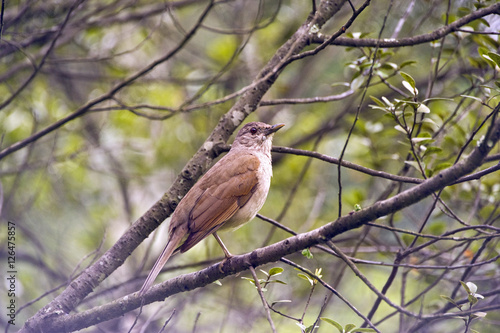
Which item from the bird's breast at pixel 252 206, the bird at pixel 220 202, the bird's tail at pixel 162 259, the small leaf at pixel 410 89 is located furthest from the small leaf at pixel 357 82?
the bird's tail at pixel 162 259

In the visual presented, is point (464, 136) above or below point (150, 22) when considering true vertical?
below

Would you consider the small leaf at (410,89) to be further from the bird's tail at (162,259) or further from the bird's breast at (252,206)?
the bird's tail at (162,259)

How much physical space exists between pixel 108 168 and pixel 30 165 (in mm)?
1878

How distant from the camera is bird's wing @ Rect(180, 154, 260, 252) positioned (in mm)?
4402

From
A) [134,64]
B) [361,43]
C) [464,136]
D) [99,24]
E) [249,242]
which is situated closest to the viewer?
[361,43]

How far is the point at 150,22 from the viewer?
27.6 ft

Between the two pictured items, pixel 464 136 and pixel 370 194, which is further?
pixel 370 194

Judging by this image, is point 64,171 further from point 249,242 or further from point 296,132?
point 296,132

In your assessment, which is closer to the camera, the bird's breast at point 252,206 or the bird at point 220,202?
the bird at point 220,202

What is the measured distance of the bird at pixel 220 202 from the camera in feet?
14.4

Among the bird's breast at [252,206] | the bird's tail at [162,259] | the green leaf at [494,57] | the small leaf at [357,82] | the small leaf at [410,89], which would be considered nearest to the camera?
the green leaf at [494,57]

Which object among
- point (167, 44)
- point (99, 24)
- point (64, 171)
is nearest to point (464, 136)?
point (99, 24)

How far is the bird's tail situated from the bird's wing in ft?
0.26

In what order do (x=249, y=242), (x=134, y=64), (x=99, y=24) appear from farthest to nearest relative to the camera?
(x=134, y=64) → (x=249, y=242) → (x=99, y=24)
